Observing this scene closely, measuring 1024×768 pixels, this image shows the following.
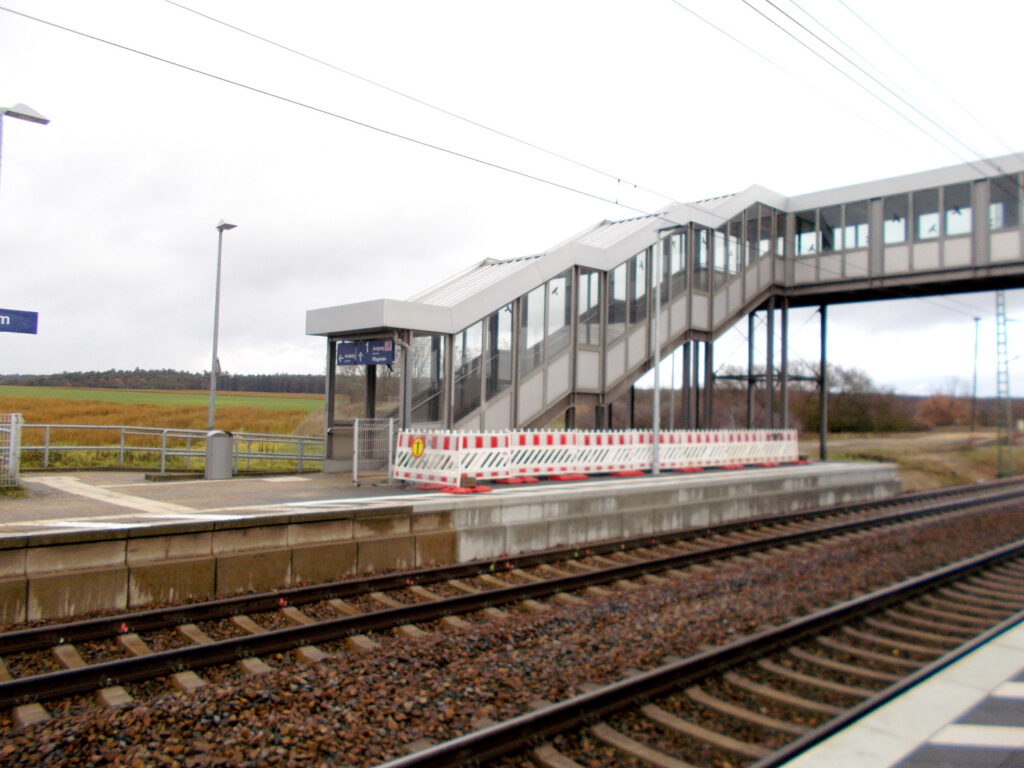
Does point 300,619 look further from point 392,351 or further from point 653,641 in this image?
point 392,351

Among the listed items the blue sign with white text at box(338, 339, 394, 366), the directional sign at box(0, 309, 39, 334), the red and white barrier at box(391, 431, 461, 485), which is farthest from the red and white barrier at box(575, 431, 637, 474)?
the directional sign at box(0, 309, 39, 334)

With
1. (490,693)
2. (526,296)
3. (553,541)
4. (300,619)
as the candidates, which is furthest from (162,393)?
(490,693)

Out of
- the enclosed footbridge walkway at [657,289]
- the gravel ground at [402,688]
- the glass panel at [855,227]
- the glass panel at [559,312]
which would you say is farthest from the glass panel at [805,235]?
the gravel ground at [402,688]

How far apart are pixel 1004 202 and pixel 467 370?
18.5 meters

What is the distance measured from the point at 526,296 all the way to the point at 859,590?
11122 millimetres

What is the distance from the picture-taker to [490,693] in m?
5.78

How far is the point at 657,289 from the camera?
18.7m

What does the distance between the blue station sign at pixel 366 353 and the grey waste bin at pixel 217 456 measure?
10.4 ft

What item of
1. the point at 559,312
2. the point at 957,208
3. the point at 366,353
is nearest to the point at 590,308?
the point at 559,312

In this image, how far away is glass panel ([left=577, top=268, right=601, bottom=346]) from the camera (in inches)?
805

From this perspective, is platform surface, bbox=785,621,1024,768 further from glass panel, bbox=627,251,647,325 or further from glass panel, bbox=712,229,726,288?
glass panel, bbox=712,229,726,288

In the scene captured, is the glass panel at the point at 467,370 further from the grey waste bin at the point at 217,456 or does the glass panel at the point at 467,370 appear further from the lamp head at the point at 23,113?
the lamp head at the point at 23,113

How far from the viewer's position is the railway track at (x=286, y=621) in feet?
19.3

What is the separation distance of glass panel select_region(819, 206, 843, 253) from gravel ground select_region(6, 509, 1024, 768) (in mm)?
20607
